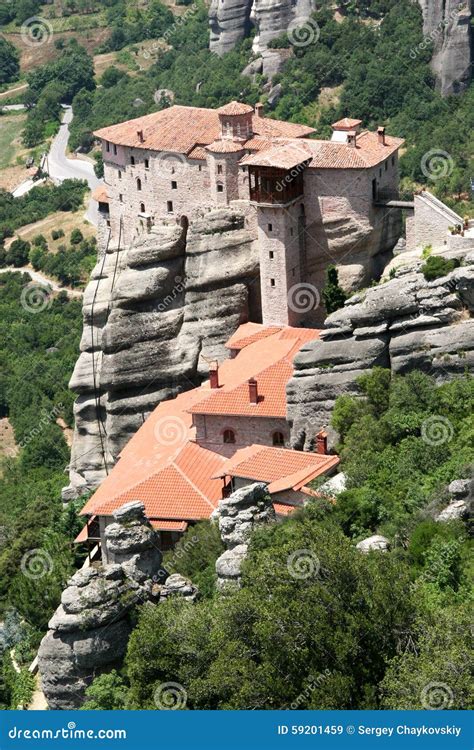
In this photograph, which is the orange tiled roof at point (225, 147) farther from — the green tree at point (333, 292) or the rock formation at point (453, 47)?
the rock formation at point (453, 47)

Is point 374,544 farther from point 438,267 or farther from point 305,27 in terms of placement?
point 305,27

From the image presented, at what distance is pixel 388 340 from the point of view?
168 feet

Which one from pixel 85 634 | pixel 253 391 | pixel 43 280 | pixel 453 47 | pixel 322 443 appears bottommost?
pixel 43 280

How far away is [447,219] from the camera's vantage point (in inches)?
2148

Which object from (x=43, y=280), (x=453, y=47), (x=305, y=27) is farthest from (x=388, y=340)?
(x=305, y=27)

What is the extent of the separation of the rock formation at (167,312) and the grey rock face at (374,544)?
20.0 m

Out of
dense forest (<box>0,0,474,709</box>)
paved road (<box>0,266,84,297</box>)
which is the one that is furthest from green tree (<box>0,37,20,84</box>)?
dense forest (<box>0,0,474,709</box>)

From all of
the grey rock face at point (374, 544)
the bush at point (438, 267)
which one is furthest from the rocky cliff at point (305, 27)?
the grey rock face at point (374, 544)

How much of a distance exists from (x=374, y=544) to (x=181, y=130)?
26137 mm

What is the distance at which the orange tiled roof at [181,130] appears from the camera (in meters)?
60.9

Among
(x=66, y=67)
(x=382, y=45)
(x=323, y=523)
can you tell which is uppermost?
(x=323, y=523)

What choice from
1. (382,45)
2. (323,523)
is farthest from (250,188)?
(382,45)

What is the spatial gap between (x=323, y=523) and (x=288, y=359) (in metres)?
13.2

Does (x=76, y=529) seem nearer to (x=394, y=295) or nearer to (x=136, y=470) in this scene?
(x=136, y=470)
